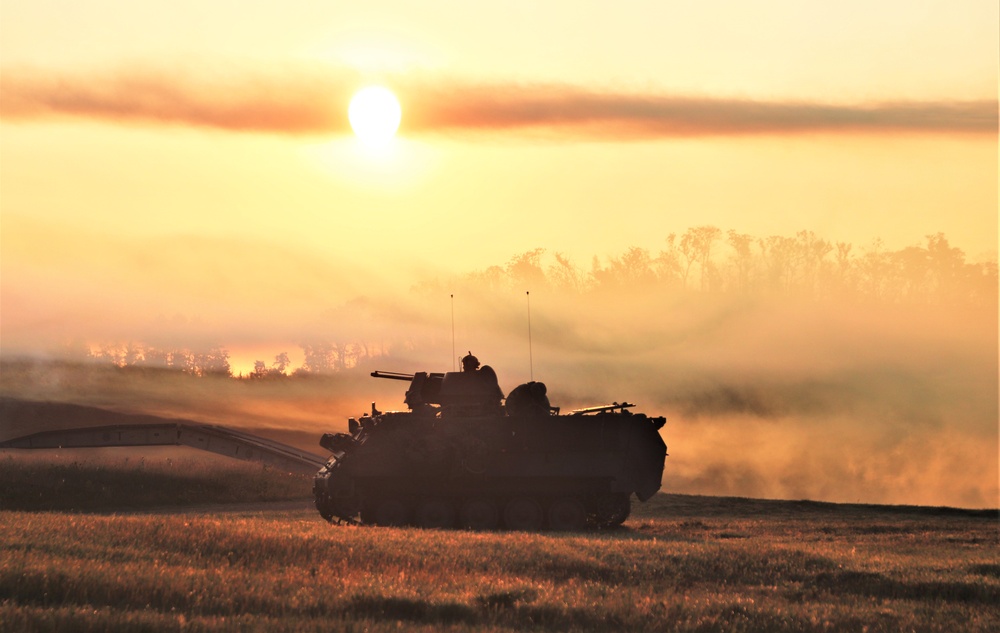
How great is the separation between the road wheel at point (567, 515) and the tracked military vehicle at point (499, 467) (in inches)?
1.2

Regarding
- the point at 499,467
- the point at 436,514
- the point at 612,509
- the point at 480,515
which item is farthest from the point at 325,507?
the point at 612,509

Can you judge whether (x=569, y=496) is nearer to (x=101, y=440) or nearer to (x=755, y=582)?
(x=755, y=582)

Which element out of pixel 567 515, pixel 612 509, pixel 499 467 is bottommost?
pixel 567 515

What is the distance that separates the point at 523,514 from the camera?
120ft

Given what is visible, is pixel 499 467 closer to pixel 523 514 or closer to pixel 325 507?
pixel 523 514

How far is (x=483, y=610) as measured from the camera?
59.2ft

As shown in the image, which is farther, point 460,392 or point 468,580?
point 460,392

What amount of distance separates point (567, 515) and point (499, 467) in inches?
99.6

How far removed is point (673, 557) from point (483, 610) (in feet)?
24.1

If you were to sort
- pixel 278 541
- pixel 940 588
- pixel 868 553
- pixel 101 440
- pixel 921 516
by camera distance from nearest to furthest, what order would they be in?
pixel 940 588 < pixel 278 541 < pixel 868 553 < pixel 921 516 < pixel 101 440

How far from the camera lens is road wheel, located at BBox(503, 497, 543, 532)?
36.3 meters

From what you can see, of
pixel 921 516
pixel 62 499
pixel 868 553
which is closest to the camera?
pixel 868 553

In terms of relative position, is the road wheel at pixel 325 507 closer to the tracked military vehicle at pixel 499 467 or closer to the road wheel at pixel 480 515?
the tracked military vehicle at pixel 499 467

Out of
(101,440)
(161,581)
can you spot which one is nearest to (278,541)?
(161,581)
